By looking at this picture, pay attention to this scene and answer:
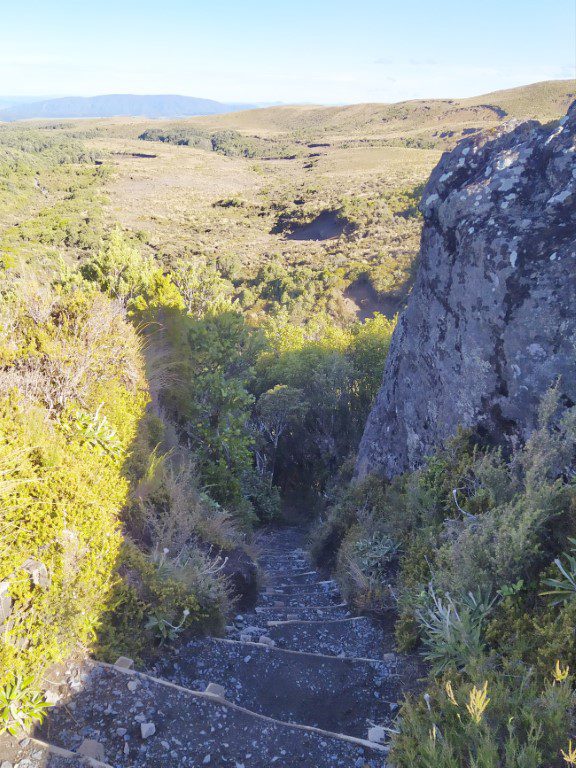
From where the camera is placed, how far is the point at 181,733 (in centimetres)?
356

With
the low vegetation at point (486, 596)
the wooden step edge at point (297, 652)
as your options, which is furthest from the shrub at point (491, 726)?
the wooden step edge at point (297, 652)

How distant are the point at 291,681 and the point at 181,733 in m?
1.17

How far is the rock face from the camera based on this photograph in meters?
5.50

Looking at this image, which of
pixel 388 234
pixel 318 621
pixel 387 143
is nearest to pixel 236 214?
pixel 388 234

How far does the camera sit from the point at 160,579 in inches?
191

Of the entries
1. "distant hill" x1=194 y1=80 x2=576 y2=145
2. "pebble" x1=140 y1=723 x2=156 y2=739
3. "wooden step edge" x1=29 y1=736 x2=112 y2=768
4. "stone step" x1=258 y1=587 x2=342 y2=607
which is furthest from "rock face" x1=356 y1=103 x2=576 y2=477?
"distant hill" x1=194 y1=80 x2=576 y2=145

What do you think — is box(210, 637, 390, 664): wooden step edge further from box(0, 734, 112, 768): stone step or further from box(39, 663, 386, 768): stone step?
box(0, 734, 112, 768): stone step

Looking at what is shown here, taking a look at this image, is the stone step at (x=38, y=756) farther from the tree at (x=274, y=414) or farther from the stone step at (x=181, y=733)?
the tree at (x=274, y=414)

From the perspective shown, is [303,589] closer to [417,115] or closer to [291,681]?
[291,681]

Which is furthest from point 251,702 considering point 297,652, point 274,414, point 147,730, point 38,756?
point 274,414

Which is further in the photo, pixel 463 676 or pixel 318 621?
pixel 318 621

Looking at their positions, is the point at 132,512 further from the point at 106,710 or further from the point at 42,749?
the point at 42,749

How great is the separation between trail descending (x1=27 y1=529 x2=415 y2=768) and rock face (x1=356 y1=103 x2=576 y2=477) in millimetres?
2852

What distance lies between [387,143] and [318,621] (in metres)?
84.4
